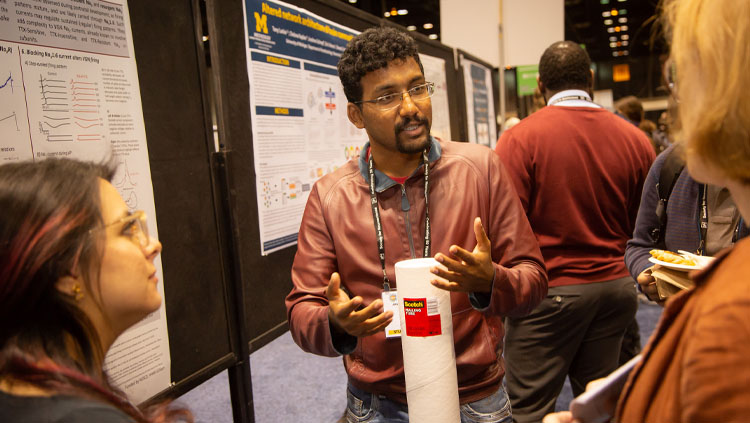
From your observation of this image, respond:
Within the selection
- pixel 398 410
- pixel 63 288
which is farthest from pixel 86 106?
pixel 398 410

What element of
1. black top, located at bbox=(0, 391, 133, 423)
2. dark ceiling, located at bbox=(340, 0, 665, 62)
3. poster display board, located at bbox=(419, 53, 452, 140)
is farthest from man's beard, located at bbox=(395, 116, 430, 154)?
dark ceiling, located at bbox=(340, 0, 665, 62)

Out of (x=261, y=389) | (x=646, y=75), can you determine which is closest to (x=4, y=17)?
(x=261, y=389)

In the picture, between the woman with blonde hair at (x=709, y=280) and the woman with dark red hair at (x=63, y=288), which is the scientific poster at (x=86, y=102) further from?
the woman with blonde hair at (x=709, y=280)

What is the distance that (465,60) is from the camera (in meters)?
5.23

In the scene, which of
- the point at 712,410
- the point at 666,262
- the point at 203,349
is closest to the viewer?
the point at 712,410

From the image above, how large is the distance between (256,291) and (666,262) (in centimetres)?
148

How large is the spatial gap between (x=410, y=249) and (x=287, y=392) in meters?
2.56

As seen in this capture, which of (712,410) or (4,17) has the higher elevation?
(4,17)

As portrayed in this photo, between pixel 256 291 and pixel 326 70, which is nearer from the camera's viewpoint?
pixel 256 291

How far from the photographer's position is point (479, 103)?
5.84 meters

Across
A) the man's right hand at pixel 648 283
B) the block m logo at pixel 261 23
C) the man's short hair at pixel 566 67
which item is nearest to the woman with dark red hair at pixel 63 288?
the block m logo at pixel 261 23

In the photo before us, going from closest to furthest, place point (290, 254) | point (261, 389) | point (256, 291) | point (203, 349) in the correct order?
1. point (203, 349)
2. point (256, 291)
3. point (290, 254)
4. point (261, 389)

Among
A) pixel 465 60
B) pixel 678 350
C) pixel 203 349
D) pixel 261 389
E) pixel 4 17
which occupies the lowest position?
pixel 261 389

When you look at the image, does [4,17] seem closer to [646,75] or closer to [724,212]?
[724,212]
